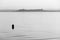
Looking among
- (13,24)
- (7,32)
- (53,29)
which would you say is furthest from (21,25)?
(53,29)

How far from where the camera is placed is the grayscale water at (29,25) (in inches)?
44.5

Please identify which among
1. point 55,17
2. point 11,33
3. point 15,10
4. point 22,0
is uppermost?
point 22,0

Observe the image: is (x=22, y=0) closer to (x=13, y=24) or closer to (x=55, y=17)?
(x=13, y=24)

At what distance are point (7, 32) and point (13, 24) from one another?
13cm

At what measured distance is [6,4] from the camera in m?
1.12

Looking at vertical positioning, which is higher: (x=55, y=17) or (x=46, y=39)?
(x=55, y=17)

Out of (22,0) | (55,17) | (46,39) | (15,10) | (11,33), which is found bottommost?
(46,39)

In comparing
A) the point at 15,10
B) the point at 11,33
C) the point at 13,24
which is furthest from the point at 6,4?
the point at 11,33

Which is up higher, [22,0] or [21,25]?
[22,0]

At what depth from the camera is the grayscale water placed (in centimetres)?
113

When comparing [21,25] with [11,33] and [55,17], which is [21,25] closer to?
[11,33]

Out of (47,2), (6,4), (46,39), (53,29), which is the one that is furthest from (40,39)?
(6,4)

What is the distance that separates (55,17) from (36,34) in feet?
1.10

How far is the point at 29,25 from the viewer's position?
114 cm
